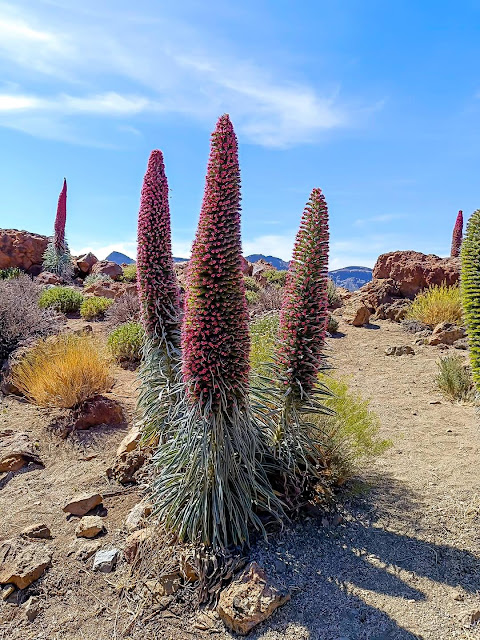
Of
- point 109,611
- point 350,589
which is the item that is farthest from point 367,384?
point 109,611

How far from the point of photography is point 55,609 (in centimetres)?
316

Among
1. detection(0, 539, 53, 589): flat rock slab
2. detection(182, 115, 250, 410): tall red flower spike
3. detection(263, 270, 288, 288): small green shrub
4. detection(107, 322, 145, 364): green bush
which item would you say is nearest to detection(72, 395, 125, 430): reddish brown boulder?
detection(0, 539, 53, 589): flat rock slab

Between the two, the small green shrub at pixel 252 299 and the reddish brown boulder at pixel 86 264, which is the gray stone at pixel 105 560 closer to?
the small green shrub at pixel 252 299

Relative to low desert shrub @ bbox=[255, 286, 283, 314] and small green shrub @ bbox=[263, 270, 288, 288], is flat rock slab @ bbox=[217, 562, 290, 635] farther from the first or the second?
small green shrub @ bbox=[263, 270, 288, 288]

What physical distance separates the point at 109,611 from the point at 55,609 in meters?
0.41

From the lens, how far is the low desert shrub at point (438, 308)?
10.6 metres

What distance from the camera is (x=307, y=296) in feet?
10.7

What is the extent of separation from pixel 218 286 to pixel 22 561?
8.25 ft

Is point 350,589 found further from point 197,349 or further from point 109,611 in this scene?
point 197,349

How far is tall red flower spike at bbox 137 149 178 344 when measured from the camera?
402cm

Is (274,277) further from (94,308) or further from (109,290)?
(94,308)

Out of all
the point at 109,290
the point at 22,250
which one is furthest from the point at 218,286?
the point at 22,250

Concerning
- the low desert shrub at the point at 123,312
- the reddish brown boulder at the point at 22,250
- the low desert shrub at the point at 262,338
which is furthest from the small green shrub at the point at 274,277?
the reddish brown boulder at the point at 22,250

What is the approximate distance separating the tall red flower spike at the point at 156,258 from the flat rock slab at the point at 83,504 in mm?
1496
